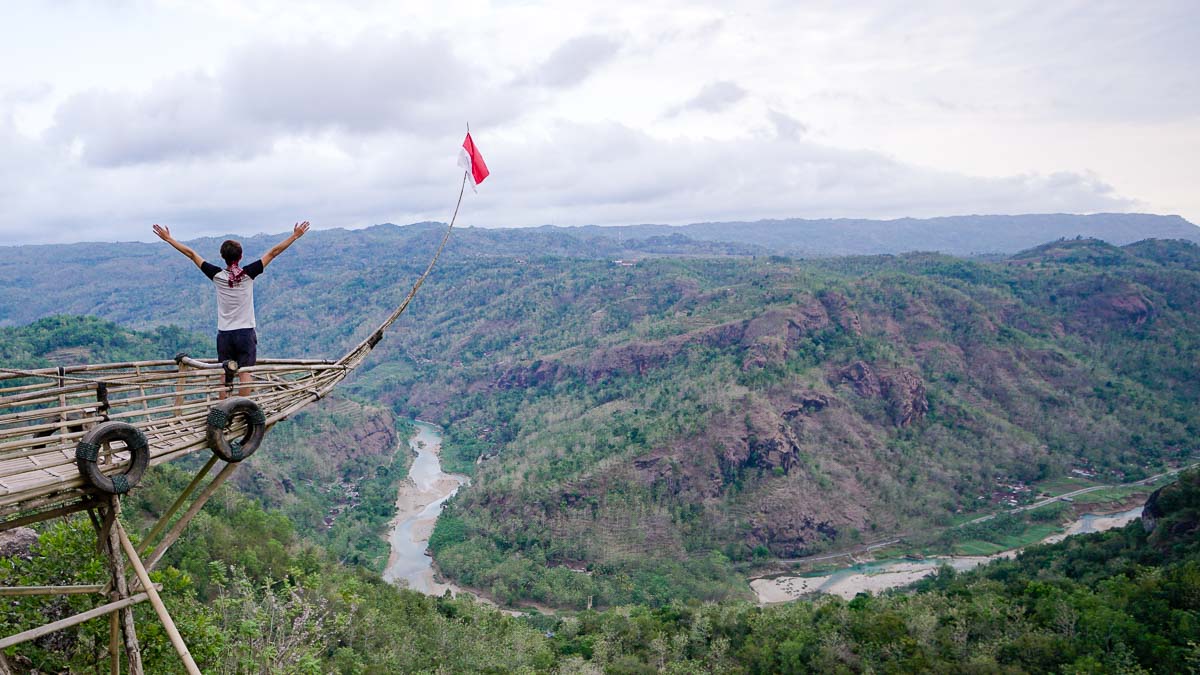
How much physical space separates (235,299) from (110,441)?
2676mm

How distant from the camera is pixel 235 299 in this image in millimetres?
8250

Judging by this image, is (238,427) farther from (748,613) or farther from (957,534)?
(957,534)

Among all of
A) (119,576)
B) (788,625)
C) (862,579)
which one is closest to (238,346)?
(119,576)

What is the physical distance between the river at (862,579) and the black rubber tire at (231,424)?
57.8 meters

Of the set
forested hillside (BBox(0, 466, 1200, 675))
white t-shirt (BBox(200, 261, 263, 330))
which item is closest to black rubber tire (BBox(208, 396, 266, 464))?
white t-shirt (BBox(200, 261, 263, 330))

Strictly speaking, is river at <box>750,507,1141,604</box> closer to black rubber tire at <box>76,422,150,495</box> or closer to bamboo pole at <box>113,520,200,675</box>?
bamboo pole at <box>113,520,200,675</box>

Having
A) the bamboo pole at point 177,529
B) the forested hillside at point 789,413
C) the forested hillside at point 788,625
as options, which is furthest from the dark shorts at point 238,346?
the forested hillside at point 789,413

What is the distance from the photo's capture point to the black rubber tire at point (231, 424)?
673 cm

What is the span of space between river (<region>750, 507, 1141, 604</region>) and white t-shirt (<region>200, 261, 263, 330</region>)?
57.6 meters

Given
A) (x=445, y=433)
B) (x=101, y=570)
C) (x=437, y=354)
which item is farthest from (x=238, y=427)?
(x=437, y=354)

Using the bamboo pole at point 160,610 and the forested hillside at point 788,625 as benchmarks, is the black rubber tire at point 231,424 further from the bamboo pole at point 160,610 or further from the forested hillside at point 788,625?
the forested hillside at point 788,625

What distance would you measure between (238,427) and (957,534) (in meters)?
77.7

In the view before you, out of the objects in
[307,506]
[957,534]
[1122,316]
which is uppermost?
[1122,316]

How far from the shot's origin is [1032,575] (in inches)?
1917
